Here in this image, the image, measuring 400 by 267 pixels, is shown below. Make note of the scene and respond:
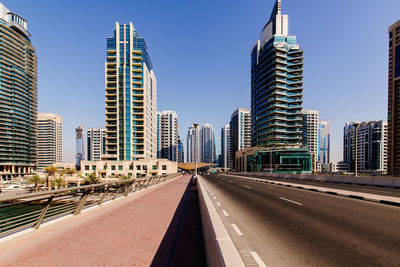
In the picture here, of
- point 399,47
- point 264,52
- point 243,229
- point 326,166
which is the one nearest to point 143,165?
point 243,229

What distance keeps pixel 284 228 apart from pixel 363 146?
192442mm

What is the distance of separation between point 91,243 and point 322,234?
267 inches

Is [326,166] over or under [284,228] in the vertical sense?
under

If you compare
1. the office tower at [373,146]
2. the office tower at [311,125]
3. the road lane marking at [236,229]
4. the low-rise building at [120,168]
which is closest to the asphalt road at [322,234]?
the road lane marking at [236,229]

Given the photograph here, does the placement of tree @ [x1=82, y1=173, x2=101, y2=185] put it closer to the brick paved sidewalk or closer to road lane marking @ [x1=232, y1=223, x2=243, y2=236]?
the brick paved sidewalk

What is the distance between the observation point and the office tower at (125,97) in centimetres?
7838

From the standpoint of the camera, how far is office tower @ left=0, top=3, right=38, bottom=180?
92938 millimetres

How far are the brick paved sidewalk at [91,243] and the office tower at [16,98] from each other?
123 meters

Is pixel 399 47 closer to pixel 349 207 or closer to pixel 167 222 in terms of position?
pixel 349 207

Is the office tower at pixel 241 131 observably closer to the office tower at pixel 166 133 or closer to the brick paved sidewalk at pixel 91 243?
the office tower at pixel 166 133

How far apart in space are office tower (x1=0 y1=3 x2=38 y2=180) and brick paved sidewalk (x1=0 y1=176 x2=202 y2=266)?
12320 cm

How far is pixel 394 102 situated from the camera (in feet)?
298

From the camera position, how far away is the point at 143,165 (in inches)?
2872

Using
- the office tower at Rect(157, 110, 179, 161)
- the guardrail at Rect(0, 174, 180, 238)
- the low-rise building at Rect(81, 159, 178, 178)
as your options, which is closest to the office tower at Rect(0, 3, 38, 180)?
the low-rise building at Rect(81, 159, 178, 178)
